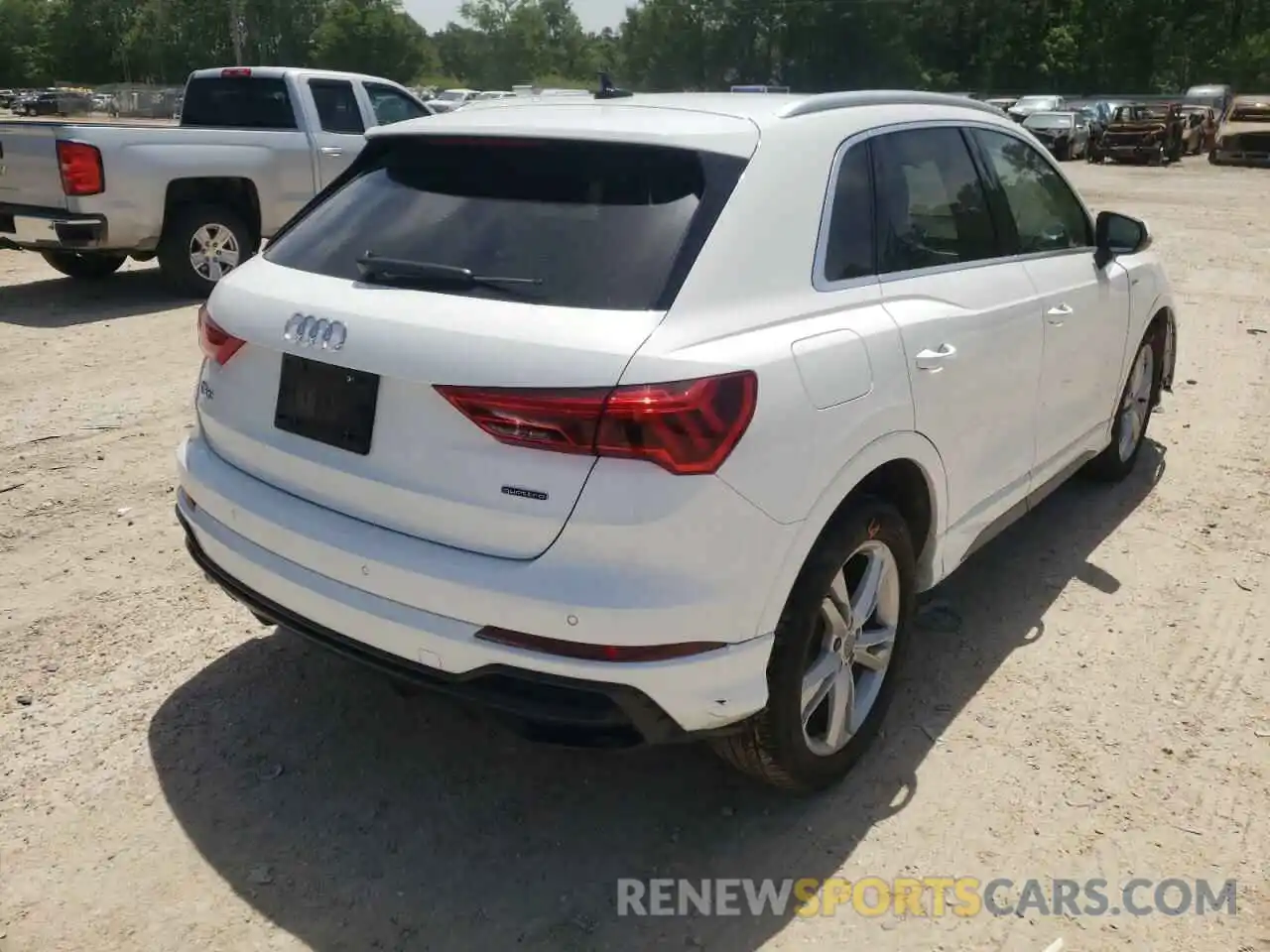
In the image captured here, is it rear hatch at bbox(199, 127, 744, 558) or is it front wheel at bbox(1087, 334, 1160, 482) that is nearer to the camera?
rear hatch at bbox(199, 127, 744, 558)

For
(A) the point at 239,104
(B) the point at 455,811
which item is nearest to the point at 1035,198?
(B) the point at 455,811

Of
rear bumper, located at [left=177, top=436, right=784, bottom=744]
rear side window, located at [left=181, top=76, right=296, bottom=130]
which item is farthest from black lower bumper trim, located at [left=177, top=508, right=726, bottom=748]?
rear side window, located at [left=181, top=76, right=296, bottom=130]

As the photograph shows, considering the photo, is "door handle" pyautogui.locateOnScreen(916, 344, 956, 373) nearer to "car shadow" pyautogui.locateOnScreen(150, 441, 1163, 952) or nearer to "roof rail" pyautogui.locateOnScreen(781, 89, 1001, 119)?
"roof rail" pyautogui.locateOnScreen(781, 89, 1001, 119)

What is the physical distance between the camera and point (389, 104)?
442 inches

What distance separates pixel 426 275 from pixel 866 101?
1521 mm

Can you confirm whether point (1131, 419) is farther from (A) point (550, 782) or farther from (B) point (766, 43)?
(B) point (766, 43)

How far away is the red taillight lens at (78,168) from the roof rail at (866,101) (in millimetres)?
7101

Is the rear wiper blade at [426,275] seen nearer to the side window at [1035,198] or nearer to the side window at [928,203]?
the side window at [928,203]

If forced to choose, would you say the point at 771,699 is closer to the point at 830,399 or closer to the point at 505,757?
the point at 830,399

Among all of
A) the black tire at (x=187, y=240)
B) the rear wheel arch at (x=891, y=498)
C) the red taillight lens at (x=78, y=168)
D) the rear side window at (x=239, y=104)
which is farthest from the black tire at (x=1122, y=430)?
the rear side window at (x=239, y=104)

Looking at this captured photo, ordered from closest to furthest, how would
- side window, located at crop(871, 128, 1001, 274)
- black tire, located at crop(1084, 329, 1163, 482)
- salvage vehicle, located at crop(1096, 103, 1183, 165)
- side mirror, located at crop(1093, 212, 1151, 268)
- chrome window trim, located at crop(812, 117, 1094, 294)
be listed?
chrome window trim, located at crop(812, 117, 1094, 294) < side window, located at crop(871, 128, 1001, 274) < side mirror, located at crop(1093, 212, 1151, 268) < black tire, located at crop(1084, 329, 1163, 482) < salvage vehicle, located at crop(1096, 103, 1183, 165)

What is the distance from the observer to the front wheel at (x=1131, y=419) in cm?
525

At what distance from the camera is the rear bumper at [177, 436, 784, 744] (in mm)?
2406

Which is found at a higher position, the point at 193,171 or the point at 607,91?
the point at 607,91
